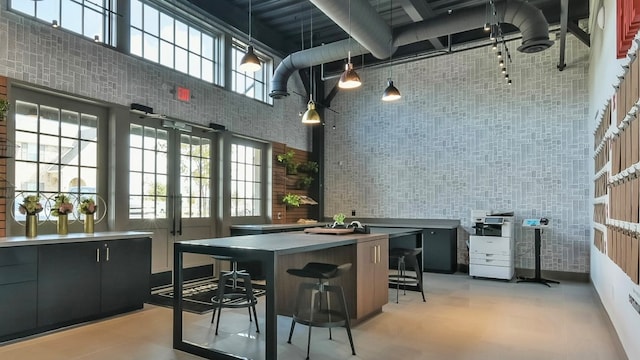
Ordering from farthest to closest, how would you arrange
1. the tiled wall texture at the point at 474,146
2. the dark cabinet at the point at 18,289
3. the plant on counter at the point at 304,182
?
the plant on counter at the point at 304,182 → the tiled wall texture at the point at 474,146 → the dark cabinet at the point at 18,289

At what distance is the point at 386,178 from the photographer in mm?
8414

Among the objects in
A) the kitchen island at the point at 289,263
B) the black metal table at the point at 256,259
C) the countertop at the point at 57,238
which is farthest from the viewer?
the countertop at the point at 57,238

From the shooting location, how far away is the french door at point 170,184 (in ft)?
18.7

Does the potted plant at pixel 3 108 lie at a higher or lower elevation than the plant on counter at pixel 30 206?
higher

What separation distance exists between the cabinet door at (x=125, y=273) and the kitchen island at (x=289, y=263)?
3.92 ft

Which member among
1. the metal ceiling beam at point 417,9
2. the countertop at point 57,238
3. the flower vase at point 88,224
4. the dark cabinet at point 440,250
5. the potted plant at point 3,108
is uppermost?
the metal ceiling beam at point 417,9

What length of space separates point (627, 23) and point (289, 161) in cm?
617

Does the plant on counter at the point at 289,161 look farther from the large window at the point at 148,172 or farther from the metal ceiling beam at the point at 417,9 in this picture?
the metal ceiling beam at the point at 417,9

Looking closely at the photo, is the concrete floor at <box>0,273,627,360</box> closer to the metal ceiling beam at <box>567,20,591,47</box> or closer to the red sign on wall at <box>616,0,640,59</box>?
the red sign on wall at <box>616,0,640,59</box>

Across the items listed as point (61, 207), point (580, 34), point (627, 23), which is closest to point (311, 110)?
point (61, 207)

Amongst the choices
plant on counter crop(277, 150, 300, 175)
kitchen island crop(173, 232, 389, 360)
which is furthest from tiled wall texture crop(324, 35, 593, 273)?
kitchen island crop(173, 232, 389, 360)

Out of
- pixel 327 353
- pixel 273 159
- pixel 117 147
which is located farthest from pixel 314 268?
pixel 273 159

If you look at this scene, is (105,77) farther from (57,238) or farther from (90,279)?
(90,279)

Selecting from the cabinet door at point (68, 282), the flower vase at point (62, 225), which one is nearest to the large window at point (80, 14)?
the flower vase at point (62, 225)
